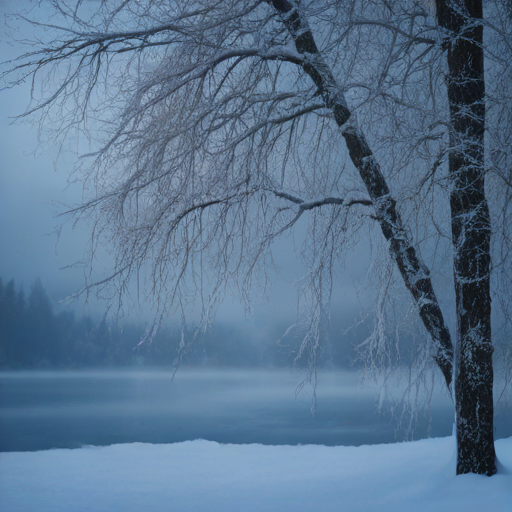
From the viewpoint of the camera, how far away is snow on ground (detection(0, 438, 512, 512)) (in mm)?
2686

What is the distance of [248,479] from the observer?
3.62 m

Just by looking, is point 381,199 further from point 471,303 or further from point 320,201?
point 471,303

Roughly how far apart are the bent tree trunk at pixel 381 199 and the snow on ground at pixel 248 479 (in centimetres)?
72

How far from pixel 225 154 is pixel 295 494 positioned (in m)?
2.15

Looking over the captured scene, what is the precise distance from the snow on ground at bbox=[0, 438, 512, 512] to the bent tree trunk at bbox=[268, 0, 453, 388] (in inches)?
28.5

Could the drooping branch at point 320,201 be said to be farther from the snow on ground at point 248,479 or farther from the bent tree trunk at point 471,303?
the snow on ground at point 248,479

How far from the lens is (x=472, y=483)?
2660 millimetres

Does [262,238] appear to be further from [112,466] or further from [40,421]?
[40,421]

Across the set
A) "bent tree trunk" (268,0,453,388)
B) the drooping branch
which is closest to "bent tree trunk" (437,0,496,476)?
"bent tree trunk" (268,0,453,388)

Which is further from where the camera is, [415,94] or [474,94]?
[415,94]

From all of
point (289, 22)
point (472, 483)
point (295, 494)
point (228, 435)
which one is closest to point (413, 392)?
point (472, 483)

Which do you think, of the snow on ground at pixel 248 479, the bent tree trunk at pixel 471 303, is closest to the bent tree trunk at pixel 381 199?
the bent tree trunk at pixel 471 303

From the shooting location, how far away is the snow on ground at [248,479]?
2686 mm

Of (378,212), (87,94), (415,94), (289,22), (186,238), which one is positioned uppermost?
(289,22)
